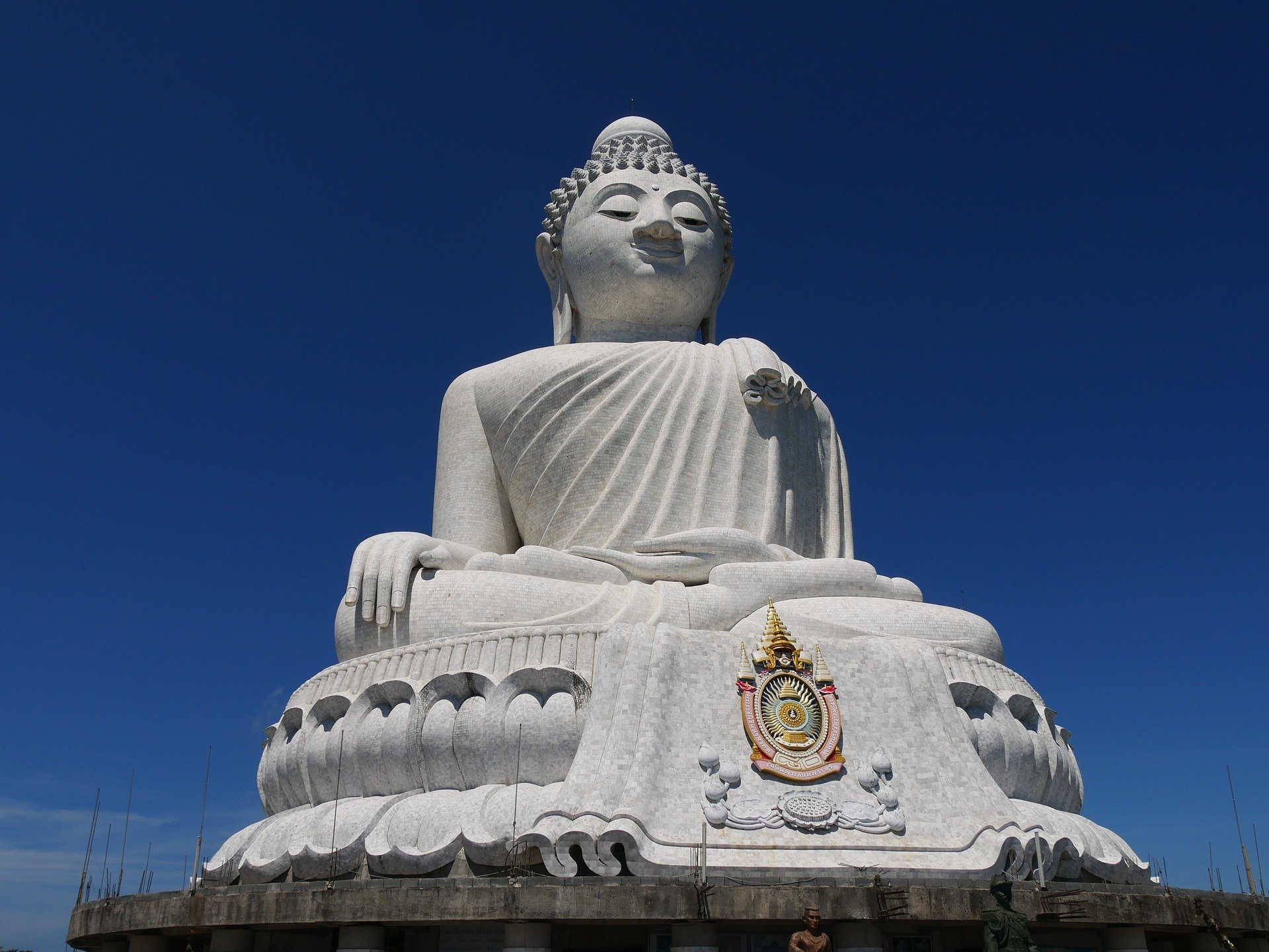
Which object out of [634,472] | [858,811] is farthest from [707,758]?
[634,472]

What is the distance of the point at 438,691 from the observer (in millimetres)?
9109

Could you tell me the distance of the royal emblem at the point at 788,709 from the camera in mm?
8422

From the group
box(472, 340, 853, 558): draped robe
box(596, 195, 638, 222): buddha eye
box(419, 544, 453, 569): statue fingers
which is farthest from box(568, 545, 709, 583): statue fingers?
box(596, 195, 638, 222): buddha eye

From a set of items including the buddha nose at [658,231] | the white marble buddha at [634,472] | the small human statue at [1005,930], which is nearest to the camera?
the small human statue at [1005,930]

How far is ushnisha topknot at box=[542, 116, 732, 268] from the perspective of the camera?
13.9m

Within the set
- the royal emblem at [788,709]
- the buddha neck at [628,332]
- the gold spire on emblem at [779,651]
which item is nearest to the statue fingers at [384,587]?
the royal emblem at [788,709]

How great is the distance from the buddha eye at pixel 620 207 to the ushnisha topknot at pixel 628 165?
0.55 meters

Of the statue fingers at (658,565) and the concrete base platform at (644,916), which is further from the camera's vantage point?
the statue fingers at (658,565)

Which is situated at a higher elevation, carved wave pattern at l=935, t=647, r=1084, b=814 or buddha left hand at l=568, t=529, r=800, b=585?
buddha left hand at l=568, t=529, r=800, b=585

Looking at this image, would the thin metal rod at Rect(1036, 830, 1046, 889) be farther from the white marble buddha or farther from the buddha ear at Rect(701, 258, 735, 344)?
the buddha ear at Rect(701, 258, 735, 344)

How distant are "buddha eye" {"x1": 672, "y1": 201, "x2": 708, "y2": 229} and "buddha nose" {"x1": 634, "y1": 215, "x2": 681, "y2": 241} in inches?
9.0

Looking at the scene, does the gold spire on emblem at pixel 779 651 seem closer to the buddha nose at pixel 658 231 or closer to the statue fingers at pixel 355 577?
the statue fingers at pixel 355 577

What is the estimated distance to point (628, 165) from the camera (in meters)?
13.9

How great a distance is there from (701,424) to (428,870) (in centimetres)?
563
